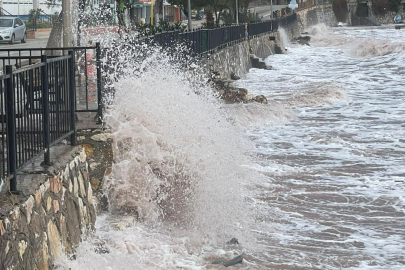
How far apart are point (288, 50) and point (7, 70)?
5477cm

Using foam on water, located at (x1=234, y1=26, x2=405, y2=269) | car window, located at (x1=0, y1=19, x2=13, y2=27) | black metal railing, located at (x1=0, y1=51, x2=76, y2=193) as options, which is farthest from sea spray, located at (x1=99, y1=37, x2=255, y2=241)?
car window, located at (x1=0, y1=19, x2=13, y2=27)

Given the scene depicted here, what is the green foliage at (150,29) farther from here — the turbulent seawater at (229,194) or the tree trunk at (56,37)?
the turbulent seawater at (229,194)

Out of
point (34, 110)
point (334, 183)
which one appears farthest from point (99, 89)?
point (334, 183)

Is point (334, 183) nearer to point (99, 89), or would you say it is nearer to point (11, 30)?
point (99, 89)

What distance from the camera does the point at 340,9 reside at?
123500 mm

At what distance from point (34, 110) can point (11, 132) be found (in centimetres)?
95

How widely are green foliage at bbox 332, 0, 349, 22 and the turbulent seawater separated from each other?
107 meters

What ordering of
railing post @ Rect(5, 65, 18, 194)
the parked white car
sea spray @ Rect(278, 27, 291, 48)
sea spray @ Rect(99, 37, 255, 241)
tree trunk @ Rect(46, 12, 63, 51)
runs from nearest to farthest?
railing post @ Rect(5, 65, 18, 194) → sea spray @ Rect(99, 37, 255, 241) → tree trunk @ Rect(46, 12, 63, 51) → the parked white car → sea spray @ Rect(278, 27, 291, 48)

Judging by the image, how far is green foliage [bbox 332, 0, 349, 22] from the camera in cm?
12269

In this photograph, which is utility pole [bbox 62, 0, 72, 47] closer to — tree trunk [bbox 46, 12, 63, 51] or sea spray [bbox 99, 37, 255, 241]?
sea spray [bbox 99, 37, 255, 241]

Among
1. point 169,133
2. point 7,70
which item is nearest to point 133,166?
point 169,133

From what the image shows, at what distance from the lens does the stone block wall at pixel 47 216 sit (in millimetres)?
5375

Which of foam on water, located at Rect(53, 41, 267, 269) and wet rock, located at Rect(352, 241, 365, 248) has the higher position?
foam on water, located at Rect(53, 41, 267, 269)

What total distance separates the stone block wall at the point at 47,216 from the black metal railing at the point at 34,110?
170mm
